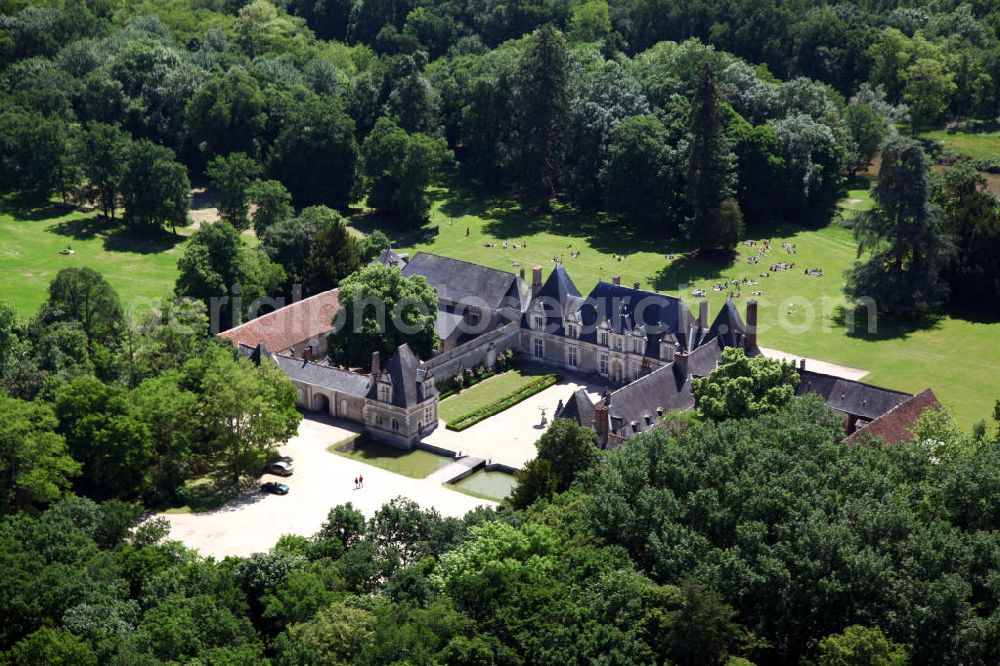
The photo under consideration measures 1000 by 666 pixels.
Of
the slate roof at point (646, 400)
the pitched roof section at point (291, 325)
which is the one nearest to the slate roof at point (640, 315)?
the slate roof at point (646, 400)

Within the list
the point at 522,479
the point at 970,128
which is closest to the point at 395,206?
the point at 522,479

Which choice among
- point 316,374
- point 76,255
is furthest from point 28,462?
point 76,255

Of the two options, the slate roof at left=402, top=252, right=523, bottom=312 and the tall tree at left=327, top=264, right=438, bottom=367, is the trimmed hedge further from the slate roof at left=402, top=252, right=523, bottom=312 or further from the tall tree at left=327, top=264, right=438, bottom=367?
the slate roof at left=402, top=252, right=523, bottom=312

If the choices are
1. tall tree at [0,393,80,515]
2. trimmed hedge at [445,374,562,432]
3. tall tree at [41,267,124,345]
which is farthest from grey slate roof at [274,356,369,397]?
tall tree at [0,393,80,515]

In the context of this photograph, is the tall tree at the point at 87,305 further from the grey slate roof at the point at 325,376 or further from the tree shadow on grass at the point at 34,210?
the tree shadow on grass at the point at 34,210

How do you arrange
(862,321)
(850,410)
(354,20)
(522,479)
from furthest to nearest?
1. (354,20)
2. (862,321)
3. (850,410)
4. (522,479)

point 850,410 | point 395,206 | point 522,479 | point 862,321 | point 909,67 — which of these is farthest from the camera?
point 909,67

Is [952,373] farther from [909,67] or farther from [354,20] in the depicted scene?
[354,20]

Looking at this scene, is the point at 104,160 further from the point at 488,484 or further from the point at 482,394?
the point at 488,484
